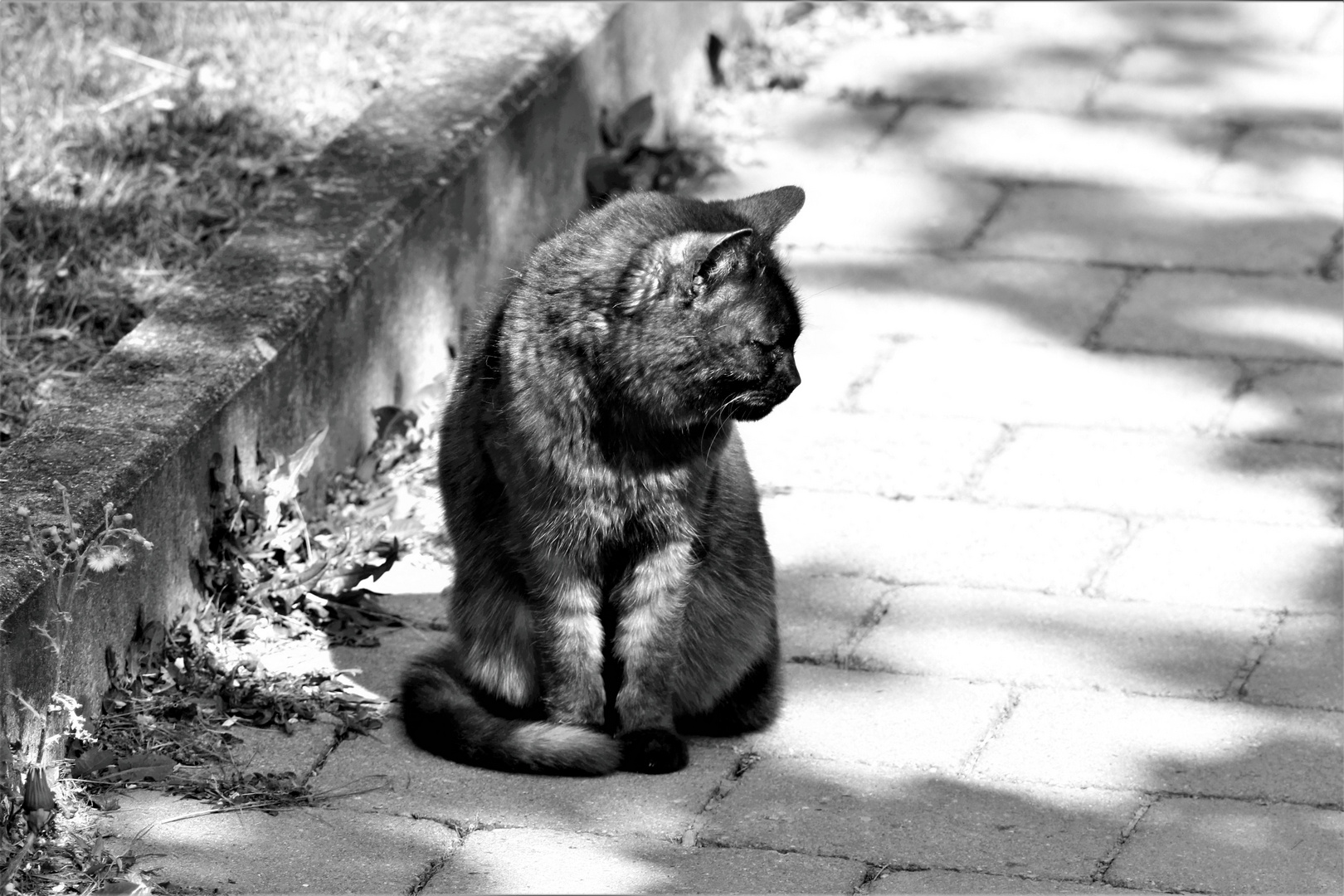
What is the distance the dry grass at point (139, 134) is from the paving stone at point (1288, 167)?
100.0 inches

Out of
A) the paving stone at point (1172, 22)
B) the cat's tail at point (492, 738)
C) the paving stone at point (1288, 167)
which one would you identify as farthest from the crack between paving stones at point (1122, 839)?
the paving stone at point (1172, 22)

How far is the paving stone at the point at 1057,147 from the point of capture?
5727 millimetres

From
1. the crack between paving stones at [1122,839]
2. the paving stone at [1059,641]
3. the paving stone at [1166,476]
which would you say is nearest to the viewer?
the crack between paving stones at [1122,839]

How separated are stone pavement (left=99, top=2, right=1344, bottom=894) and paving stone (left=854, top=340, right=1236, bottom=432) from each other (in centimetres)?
1

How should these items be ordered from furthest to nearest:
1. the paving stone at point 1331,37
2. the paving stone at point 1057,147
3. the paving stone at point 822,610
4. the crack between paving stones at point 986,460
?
the paving stone at point 1331,37
the paving stone at point 1057,147
the crack between paving stones at point 986,460
the paving stone at point 822,610

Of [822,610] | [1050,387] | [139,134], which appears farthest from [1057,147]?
[139,134]

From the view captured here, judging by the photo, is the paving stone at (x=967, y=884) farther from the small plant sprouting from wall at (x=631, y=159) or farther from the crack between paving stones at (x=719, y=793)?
the small plant sprouting from wall at (x=631, y=159)

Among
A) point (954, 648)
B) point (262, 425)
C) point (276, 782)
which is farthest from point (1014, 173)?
point (276, 782)

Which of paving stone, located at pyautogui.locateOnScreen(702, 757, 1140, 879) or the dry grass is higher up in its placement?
the dry grass

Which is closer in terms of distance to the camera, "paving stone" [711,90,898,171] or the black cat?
the black cat

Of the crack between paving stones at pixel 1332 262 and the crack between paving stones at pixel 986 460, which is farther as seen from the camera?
the crack between paving stones at pixel 1332 262

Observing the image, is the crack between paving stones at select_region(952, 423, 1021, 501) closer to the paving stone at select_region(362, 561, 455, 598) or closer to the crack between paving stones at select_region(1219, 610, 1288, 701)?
the crack between paving stones at select_region(1219, 610, 1288, 701)

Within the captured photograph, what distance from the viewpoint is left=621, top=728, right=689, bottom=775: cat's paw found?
3.28 meters

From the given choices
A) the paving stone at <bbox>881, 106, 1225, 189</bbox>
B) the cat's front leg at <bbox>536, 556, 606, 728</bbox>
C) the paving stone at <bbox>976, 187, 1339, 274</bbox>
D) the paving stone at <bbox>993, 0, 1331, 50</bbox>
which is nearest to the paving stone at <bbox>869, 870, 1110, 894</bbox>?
the cat's front leg at <bbox>536, 556, 606, 728</bbox>
